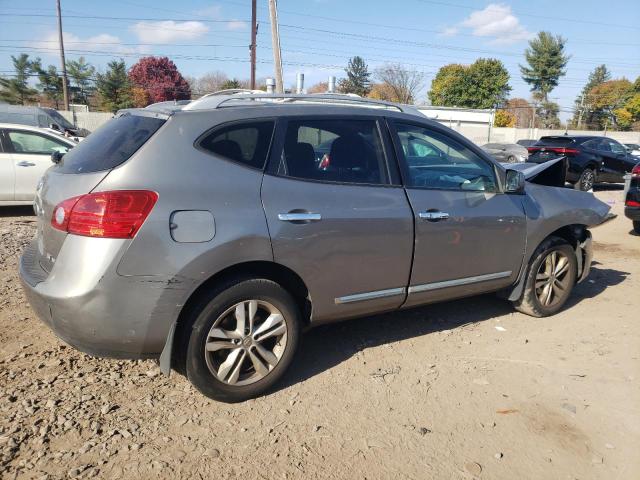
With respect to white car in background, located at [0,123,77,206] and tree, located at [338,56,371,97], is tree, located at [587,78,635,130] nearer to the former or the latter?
tree, located at [338,56,371,97]

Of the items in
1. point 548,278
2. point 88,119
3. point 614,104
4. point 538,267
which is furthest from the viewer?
point 614,104

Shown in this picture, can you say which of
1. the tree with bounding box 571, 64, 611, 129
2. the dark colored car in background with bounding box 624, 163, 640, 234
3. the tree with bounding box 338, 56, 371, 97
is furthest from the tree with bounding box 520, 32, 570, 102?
the dark colored car in background with bounding box 624, 163, 640, 234

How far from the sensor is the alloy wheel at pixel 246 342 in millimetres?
2924

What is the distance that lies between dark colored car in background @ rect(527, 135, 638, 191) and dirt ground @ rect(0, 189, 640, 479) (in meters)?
12.3

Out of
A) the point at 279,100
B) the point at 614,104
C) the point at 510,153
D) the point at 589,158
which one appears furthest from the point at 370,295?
the point at 614,104

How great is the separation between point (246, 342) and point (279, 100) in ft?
5.28

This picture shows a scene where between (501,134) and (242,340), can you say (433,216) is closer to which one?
(242,340)

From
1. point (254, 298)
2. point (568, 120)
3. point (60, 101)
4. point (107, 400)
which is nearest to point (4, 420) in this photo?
point (107, 400)

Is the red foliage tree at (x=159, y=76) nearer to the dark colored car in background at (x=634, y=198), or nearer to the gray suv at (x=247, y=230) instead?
the dark colored car in background at (x=634, y=198)

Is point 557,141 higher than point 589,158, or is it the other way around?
point 557,141

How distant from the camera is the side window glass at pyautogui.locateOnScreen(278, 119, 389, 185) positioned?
317 centimetres

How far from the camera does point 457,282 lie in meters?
3.91

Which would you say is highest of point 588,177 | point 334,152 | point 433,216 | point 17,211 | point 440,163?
point 334,152

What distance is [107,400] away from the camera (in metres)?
3.02
